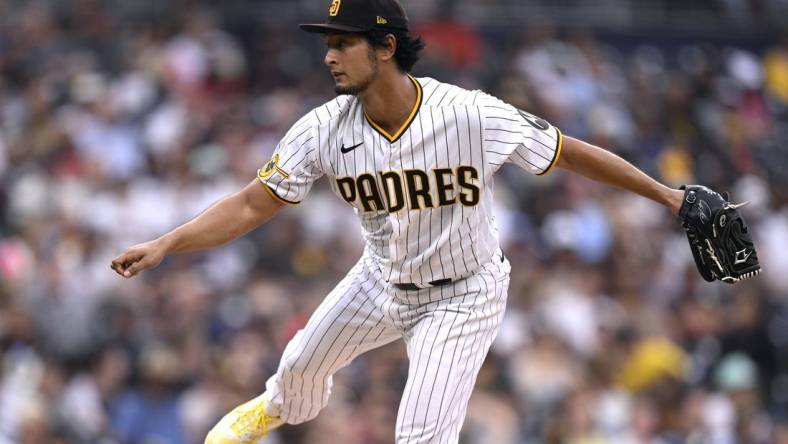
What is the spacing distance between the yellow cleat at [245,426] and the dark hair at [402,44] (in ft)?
5.31

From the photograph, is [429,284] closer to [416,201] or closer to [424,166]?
[416,201]

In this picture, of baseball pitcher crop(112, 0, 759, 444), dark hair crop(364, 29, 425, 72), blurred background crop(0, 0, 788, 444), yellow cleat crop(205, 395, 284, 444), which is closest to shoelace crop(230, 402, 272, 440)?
yellow cleat crop(205, 395, 284, 444)

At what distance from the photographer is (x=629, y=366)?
33.3 ft

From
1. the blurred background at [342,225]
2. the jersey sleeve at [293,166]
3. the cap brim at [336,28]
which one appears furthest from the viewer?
the blurred background at [342,225]

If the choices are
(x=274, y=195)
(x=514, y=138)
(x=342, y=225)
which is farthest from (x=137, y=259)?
(x=342, y=225)

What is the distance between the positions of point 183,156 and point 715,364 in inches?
177

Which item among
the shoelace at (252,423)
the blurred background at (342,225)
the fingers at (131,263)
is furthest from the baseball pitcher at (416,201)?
the blurred background at (342,225)

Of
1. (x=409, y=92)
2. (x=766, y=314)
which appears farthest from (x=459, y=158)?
(x=766, y=314)

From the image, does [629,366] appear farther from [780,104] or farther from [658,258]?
[780,104]

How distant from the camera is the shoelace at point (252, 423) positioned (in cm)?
606

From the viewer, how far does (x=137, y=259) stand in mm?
5441

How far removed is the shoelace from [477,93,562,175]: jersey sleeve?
5.02 ft

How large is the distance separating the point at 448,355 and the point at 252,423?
1030 mm

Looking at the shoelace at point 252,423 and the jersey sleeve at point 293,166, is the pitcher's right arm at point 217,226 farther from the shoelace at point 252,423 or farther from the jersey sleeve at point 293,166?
the shoelace at point 252,423
